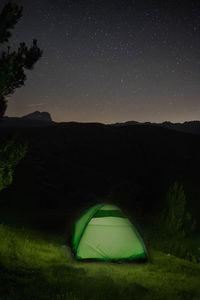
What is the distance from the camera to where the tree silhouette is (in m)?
8.85

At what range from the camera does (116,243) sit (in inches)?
424

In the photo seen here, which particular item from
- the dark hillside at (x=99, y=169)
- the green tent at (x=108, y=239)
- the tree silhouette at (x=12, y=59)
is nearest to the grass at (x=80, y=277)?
the green tent at (x=108, y=239)

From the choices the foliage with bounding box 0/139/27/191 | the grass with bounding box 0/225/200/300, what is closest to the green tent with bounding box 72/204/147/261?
the grass with bounding box 0/225/200/300

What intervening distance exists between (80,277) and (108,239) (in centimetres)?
272

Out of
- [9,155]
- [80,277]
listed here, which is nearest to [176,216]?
[80,277]

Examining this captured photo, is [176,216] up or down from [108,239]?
down

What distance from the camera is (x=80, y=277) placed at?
8.25 metres

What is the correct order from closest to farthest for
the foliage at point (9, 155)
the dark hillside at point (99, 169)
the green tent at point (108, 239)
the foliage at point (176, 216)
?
the foliage at point (9, 155) → the green tent at point (108, 239) → the foliage at point (176, 216) → the dark hillside at point (99, 169)

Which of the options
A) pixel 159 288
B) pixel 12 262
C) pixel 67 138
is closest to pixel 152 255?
pixel 159 288

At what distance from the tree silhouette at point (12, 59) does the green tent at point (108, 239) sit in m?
5.82

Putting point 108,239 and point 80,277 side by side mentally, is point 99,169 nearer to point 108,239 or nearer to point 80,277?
point 108,239

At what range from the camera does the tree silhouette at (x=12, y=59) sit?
29.0ft

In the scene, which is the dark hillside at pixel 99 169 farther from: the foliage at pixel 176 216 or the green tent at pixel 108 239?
the green tent at pixel 108 239

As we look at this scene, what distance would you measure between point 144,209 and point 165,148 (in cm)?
4570
